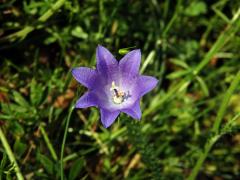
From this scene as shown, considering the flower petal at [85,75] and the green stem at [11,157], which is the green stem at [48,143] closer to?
the green stem at [11,157]

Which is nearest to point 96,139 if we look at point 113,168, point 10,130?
point 113,168

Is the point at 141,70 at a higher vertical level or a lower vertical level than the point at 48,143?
higher

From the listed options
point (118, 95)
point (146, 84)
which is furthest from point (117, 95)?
point (146, 84)

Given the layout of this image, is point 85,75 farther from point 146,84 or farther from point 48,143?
point 48,143

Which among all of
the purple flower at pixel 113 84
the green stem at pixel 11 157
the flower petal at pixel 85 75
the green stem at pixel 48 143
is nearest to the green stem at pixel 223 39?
the purple flower at pixel 113 84

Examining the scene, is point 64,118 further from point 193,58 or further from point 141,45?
point 193,58

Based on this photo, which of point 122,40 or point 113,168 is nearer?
point 113,168
